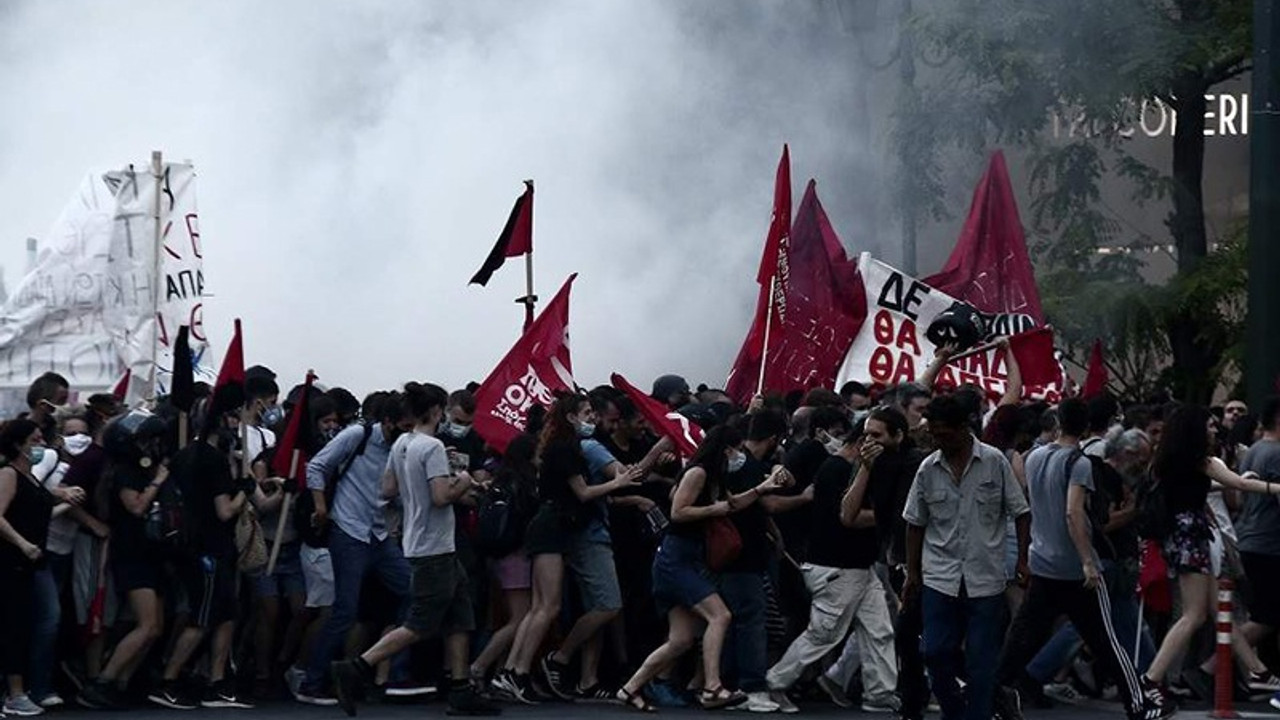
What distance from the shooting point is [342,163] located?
20.1m

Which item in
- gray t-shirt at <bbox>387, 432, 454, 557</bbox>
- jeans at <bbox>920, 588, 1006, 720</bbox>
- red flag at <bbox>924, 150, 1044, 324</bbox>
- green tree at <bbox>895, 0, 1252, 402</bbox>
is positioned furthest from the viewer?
green tree at <bbox>895, 0, 1252, 402</bbox>

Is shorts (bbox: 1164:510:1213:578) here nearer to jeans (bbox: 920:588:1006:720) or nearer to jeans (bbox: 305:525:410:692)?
jeans (bbox: 920:588:1006:720)

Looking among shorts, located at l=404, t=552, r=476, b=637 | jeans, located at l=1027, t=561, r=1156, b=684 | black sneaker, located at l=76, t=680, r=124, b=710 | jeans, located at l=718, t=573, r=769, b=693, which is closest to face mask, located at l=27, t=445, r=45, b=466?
black sneaker, located at l=76, t=680, r=124, b=710

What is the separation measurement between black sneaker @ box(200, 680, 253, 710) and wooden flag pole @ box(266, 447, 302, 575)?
62 centimetres

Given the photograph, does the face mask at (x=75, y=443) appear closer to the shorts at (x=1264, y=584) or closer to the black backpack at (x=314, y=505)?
the black backpack at (x=314, y=505)

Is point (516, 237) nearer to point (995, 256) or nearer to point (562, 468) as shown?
point (562, 468)

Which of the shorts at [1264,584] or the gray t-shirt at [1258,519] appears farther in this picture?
the shorts at [1264,584]

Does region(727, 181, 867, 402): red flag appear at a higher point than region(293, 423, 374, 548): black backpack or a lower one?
higher

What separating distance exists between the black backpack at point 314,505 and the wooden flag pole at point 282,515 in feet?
0.34

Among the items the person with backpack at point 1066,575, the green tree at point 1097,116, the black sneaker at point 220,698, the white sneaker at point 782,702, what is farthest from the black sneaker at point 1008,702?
the green tree at point 1097,116

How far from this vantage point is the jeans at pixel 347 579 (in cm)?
1319

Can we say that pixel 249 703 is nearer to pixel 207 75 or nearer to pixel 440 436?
pixel 440 436

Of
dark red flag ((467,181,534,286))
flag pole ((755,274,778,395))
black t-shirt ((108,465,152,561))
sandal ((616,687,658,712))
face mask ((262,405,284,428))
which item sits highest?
dark red flag ((467,181,534,286))

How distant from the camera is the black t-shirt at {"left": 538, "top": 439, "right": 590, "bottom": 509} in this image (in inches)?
513
